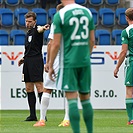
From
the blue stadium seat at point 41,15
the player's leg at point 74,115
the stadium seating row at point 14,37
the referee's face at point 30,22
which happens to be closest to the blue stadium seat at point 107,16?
the blue stadium seat at point 41,15

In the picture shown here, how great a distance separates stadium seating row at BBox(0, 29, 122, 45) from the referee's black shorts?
25.8 ft

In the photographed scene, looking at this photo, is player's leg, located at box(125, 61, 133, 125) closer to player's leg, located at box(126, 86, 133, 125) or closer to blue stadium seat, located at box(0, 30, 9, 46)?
player's leg, located at box(126, 86, 133, 125)

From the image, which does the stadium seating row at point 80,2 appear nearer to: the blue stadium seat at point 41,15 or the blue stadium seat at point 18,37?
the blue stadium seat at point 41,15

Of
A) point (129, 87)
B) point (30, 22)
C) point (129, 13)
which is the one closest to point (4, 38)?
point (30, 22)

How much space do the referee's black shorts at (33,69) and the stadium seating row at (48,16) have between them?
9.11 meters

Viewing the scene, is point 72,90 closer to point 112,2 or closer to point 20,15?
point 20,15

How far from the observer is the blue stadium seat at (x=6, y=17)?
20344 millimetres

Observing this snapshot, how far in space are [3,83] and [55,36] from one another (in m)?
8.10

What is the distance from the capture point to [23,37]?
19.2 metres

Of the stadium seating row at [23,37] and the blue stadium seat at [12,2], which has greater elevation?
the blue stadium seat at [12,2]

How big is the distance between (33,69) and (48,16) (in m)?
9.50

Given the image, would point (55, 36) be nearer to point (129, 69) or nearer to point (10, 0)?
point (129, 69)

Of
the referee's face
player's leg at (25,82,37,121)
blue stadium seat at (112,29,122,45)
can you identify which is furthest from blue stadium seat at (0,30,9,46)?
the referee's face

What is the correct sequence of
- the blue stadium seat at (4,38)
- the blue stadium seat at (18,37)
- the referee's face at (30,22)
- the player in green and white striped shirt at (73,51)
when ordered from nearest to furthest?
the player in green and white striped shirt at (73,51) → the referee's face at (30,22) → the blue stadium seat at (18,37) → the blue stadium seat at (4,38)
